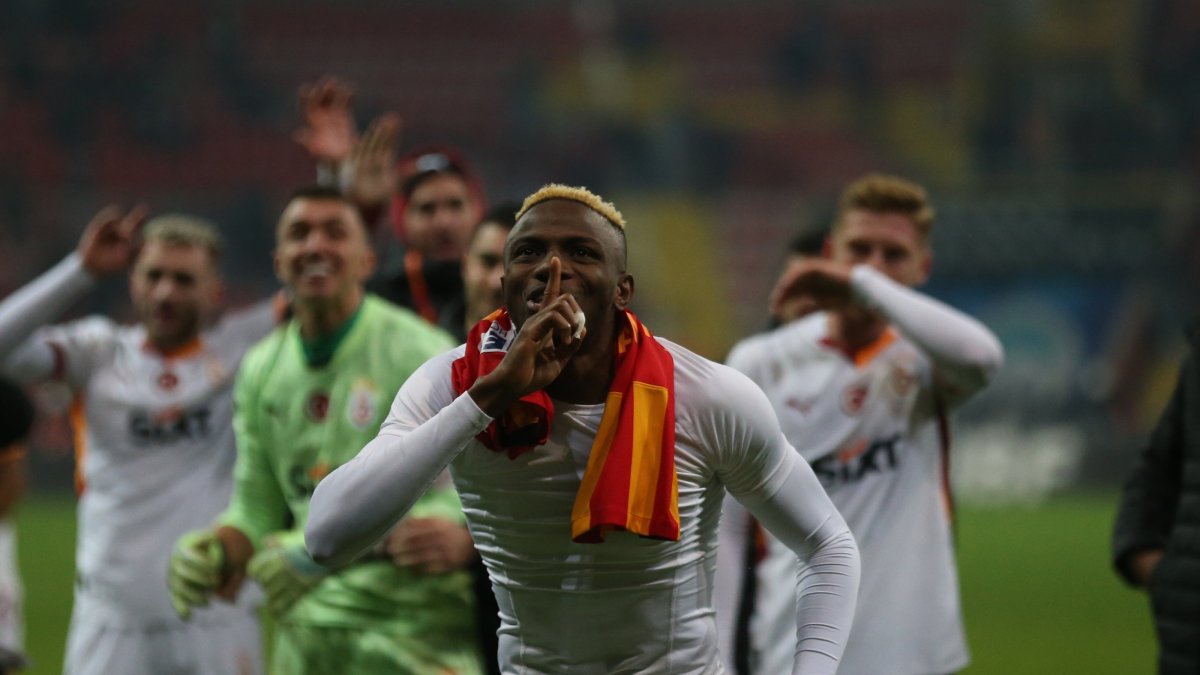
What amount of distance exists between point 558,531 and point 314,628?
5.78 ft

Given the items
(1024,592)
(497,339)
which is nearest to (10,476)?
(497,339)

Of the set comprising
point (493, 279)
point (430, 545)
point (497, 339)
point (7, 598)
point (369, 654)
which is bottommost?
point (369, 654)

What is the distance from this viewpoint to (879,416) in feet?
14.6

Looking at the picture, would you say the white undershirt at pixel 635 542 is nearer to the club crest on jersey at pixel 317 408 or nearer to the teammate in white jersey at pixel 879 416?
the teammate in white jersey at pixel 879 416

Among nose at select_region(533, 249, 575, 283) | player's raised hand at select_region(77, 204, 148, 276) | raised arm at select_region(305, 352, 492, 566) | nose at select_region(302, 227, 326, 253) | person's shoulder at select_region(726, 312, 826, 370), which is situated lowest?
raised arm at select_region(305, 352, 492, 566)

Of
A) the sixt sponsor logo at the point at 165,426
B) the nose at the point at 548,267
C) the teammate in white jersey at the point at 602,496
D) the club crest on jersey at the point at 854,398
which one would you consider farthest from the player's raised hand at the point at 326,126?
the nose at the point at 548,267

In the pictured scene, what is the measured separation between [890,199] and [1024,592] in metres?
9.28

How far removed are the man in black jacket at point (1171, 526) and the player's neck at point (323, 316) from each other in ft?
7.73

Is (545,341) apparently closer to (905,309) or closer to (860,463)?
(905,309)

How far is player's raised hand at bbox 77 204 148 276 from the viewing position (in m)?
5.55

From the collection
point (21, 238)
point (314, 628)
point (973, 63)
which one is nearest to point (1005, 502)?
point (973, 63)

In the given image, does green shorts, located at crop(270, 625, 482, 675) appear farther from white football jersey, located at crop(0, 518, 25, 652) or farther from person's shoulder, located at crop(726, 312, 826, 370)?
person's shoulder, located at crop(726, 312, 826, 370)

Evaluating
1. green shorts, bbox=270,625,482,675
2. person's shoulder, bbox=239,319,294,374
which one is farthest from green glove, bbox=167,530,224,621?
person's shoulder, bbox=239,319,294,374

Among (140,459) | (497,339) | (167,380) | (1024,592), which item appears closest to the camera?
(497,339)
